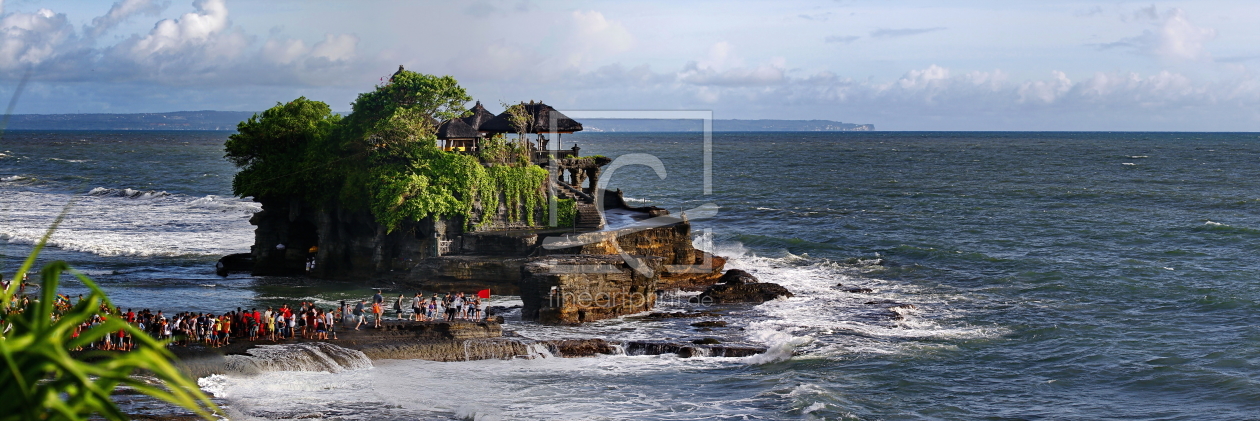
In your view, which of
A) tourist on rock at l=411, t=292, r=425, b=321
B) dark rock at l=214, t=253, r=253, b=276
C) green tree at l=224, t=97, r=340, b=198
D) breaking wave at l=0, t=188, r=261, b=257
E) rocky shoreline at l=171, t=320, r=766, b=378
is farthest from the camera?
breaking wave at l=0, t=188, r=261, b=257

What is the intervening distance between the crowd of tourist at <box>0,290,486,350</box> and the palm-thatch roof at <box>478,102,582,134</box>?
43.3ft

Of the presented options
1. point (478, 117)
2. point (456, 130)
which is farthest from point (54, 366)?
point (478, 117)

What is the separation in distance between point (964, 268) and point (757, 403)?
2538 cm

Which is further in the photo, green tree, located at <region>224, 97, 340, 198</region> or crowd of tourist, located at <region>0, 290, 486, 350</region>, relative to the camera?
green tree, located at <region>224, 97, 340, 198</region>

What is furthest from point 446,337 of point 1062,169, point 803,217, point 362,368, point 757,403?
point 1062,169

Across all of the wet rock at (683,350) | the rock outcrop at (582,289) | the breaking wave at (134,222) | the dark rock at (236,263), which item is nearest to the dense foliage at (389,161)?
the dark rock at (236,263)

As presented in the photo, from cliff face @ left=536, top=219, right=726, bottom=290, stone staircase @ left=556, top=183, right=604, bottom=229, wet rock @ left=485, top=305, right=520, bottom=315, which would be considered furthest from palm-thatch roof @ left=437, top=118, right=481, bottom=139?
wet rock @ left=485, top=305, right=520, bottom=315

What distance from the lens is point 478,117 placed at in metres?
44.7

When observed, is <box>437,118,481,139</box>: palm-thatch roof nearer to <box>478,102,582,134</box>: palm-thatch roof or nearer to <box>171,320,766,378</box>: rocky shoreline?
<box>478,102,582,134</box>: palm-thatch roof

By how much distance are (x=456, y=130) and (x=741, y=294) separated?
1286cm

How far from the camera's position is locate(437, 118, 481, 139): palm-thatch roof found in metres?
41.2

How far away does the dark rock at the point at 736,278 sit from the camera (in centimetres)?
4028

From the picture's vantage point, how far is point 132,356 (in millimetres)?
5160

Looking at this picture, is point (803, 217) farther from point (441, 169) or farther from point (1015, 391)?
point (1015, 391)
